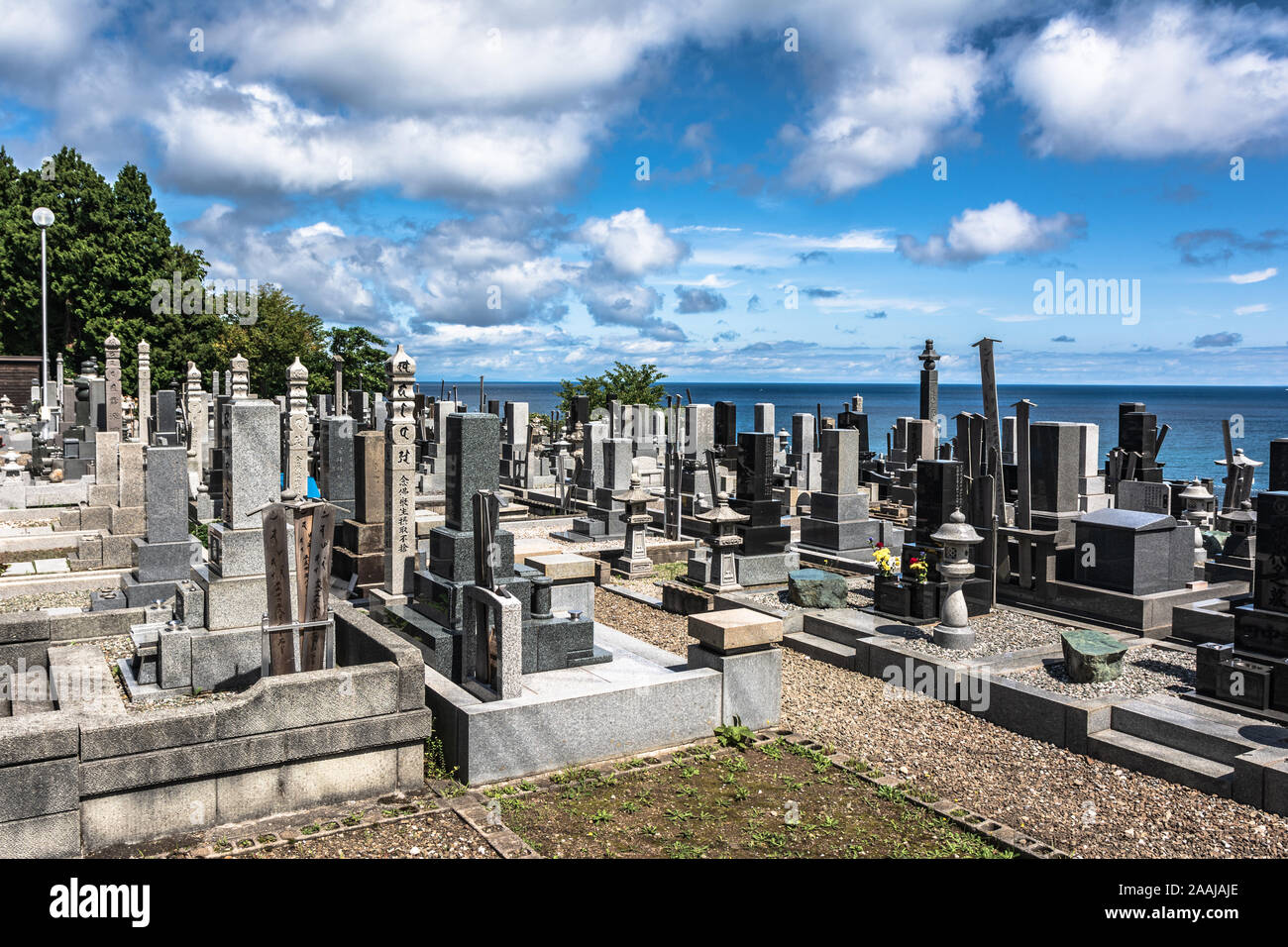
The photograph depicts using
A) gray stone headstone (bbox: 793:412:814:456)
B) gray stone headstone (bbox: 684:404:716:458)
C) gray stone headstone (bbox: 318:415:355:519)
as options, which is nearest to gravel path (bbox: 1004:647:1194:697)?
gray stone headstone (bbox: 318:415:355:519)

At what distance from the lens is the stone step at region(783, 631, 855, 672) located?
10458mm

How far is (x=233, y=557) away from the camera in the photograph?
9.12 meters

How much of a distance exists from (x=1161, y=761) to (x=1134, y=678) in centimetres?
230

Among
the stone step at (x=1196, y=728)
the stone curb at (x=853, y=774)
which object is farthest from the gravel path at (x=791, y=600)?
the stone step at (x=1196, y=728)

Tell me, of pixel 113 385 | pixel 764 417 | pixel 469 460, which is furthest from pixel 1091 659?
pixel 113 385

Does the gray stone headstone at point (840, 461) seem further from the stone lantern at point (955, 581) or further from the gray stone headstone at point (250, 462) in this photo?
the gray stone headstone at point (250, 462)

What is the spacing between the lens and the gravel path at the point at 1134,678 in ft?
29.2

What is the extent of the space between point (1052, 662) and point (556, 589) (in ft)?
18.4

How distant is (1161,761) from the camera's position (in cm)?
727

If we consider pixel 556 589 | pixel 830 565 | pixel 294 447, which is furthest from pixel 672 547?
pixel 294 447

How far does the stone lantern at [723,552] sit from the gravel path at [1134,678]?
491 cm

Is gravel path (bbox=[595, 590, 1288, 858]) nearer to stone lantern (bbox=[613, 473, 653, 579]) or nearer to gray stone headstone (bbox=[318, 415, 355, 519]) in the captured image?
stone lantern (bbox=[613, 473, 653, 579])

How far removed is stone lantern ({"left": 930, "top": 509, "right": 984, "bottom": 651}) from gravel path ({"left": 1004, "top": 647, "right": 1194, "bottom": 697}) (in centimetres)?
90
